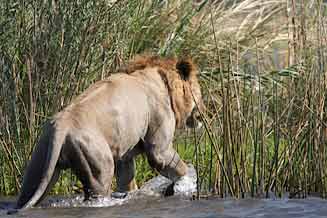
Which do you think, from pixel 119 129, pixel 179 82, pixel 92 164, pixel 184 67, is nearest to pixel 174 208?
pixel 119 129

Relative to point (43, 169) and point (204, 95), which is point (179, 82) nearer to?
point (43, 169)

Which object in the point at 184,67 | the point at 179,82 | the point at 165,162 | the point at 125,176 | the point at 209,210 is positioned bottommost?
the point at 209,210

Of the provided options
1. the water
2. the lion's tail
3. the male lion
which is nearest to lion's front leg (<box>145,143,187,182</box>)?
the male lion

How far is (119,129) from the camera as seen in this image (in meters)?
7.92

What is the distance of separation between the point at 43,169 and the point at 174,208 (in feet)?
3.83

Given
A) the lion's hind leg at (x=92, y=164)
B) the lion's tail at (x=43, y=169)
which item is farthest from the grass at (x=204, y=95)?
the lion's tail at (x=43, y=169)

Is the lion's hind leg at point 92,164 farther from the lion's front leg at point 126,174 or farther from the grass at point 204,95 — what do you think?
the lion's front leg at point 126,174

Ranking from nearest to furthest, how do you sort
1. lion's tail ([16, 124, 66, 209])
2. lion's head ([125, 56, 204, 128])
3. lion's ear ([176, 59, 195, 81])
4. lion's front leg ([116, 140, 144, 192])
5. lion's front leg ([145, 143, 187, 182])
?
lion's tail ([16, 124, 66, 209]), lion's front leg ([145, 143, 187, 182]), lion's front leg ([116, 140, 144, 192]), lion's head ([125, 56, 204, 128]), lion's ear ([176, 59, 195, 81])

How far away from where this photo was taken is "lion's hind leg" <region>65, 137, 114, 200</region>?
286 inches

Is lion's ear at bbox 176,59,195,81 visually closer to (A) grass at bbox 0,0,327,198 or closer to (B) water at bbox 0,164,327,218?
(A) grass at bbox 0,0,327,198

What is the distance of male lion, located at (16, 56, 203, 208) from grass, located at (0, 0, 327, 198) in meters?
0.29

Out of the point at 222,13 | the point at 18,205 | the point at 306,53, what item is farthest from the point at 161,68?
the point at 222,13

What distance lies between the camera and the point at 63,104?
901 cm

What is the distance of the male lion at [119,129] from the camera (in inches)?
286
